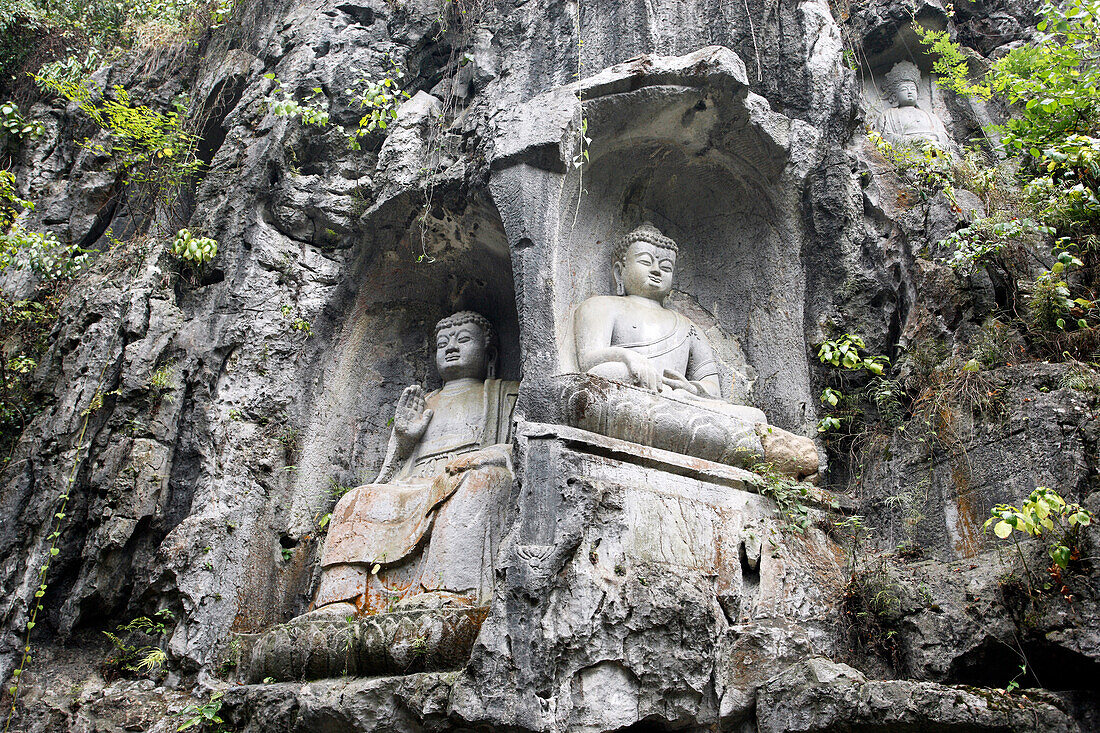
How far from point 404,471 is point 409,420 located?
0.39 metres

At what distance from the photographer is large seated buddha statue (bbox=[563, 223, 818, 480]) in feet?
16.3

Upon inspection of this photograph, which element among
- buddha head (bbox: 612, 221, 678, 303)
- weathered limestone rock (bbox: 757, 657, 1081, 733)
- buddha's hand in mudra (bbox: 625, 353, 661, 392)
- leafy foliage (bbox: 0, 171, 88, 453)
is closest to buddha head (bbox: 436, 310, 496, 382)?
buddha head (bbox: 612, 221, 678, 303)

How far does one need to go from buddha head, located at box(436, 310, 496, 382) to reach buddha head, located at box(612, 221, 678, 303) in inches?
45.8

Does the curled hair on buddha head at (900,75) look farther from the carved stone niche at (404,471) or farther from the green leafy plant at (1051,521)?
the green leafy plant at (1051,521)

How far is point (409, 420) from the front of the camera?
6.34 m

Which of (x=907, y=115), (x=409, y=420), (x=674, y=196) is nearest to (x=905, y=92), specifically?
(x=907, y=115)

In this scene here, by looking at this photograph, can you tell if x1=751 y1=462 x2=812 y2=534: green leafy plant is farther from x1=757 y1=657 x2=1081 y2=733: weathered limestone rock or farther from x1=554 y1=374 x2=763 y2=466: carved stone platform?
x1=757 y1=657 x2=1081 y2=733: weathered limestone rock

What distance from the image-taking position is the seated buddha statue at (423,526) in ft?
16.7

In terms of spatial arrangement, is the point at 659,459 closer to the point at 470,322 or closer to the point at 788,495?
the point at 788,495

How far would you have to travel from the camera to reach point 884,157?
7.01 m

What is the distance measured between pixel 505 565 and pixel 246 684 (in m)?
1.87

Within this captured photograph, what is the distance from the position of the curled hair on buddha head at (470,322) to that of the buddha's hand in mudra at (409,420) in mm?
666

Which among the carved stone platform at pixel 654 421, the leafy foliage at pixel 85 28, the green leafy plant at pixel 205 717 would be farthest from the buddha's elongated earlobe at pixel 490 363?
the leafy foliage at pixel 85 28

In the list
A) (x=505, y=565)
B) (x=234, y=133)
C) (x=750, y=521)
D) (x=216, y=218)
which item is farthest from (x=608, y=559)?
(x=234, y=133)
